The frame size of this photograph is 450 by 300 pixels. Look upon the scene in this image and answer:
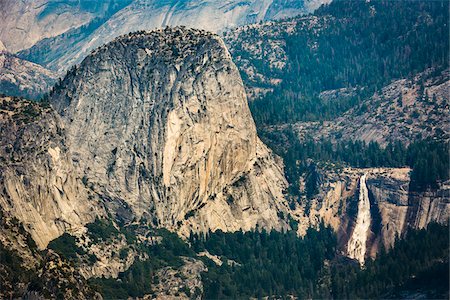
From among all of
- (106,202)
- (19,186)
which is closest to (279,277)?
(106,202)

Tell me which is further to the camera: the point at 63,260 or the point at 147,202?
the point at 147,202

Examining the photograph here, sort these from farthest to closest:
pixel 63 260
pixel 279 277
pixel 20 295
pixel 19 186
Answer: pixel 279 277 < pixel 19 186 < pixel 63 260 < pixel 20 295

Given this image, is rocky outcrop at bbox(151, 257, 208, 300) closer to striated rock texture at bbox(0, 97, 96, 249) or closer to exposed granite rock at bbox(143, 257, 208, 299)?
exposed granite rock at bbox(143, 257, 208, 299)

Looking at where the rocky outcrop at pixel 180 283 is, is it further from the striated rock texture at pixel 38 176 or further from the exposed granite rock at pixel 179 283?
the striated rock texture at pixel 38 176

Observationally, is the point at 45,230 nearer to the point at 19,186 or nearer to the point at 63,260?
the point at 19,186

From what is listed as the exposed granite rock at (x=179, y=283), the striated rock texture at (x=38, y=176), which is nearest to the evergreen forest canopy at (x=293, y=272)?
the exposed granite rock at (x=179, y=283)

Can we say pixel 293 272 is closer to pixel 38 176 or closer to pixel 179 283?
pixel 179 283

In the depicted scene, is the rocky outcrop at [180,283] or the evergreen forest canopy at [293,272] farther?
the rocky outcrop at [180,283]

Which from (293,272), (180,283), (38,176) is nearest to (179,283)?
(180,283)
